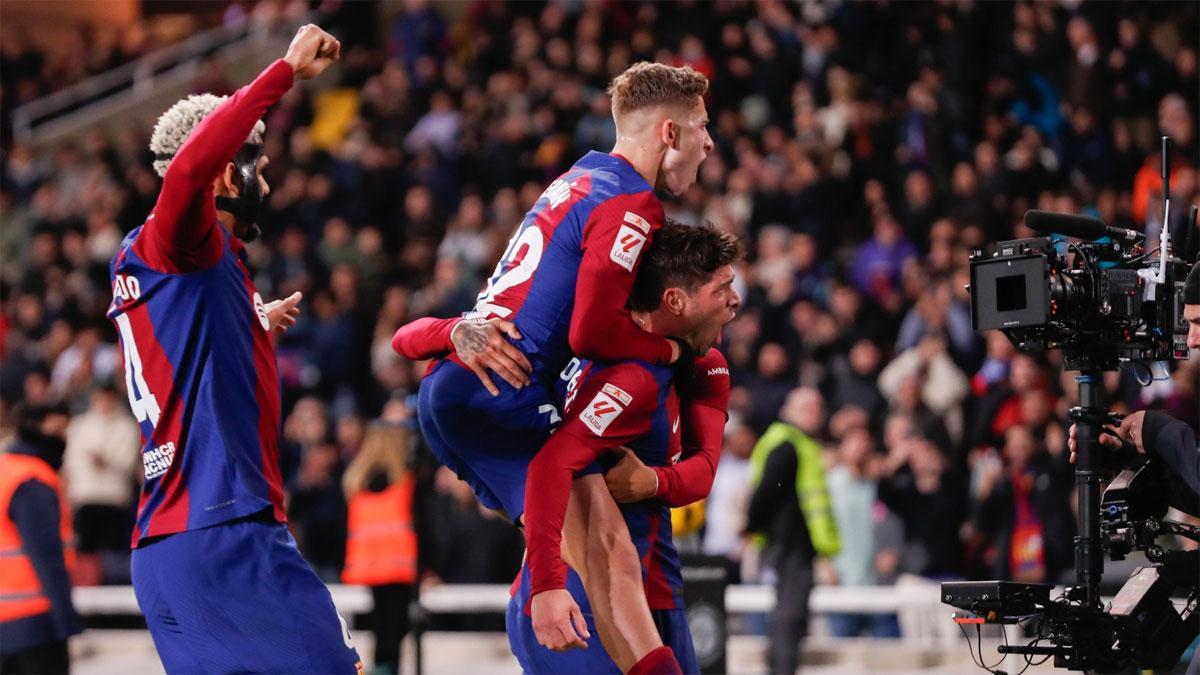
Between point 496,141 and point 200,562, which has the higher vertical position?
point 496,141

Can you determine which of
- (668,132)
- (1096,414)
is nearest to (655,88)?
(668,132)

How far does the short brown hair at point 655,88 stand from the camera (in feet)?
16.5

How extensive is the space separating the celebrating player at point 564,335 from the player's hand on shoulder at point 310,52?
81 cm

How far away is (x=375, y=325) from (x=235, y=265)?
10.6 m

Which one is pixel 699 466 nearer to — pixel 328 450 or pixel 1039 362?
pixel 1039 362

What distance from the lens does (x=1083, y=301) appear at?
5516 millimetres

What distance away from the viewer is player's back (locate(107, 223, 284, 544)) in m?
4.43

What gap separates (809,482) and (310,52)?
653 centimetres

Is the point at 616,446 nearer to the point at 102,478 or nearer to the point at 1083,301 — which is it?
the point at 1083,301

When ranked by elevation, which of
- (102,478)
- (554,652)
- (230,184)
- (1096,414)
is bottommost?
(102,478)

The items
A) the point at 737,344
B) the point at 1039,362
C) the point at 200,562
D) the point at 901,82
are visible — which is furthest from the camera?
the point at 901,82

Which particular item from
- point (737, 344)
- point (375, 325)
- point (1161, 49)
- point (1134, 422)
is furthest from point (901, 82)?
point (1134, 422)

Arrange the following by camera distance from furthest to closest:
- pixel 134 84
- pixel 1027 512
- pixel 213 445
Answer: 1. pixel 134 84
2. pixel 1027 512
3. pixel 213 445

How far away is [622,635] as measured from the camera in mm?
4539
